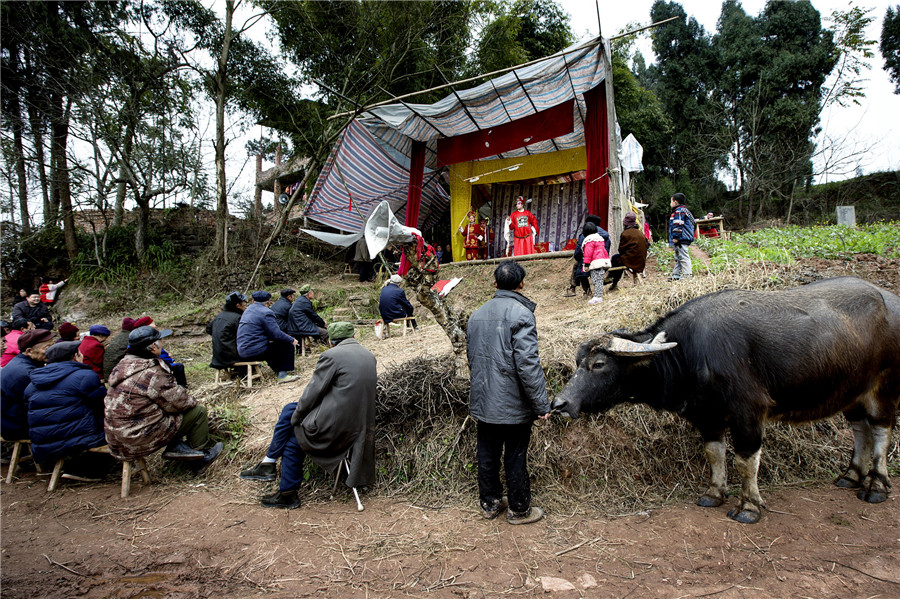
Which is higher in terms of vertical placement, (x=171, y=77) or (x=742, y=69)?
(x=742, y=69)

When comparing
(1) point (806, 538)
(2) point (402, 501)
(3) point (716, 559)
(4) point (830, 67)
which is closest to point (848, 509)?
(1) point (806, 538)

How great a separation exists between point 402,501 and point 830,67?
1013 inches

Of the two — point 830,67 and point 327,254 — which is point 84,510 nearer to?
point 327,254

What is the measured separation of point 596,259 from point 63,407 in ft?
22.3

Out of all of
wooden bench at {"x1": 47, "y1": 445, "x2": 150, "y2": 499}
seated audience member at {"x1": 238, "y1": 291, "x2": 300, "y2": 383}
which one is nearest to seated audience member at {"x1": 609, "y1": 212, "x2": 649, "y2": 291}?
seated audience member at {"x1": 238, "y1": 291, "x2": 300, "y2": 383}

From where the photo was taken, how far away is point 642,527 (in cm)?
317

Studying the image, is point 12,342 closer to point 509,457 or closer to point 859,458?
point 509,457

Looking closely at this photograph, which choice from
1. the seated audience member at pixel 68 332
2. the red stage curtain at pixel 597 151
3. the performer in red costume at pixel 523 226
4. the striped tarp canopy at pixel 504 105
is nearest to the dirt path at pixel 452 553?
the seated audience member at pixel 68 332

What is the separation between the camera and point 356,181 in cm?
1304

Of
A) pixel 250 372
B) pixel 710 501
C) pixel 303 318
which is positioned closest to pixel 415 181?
pixel 303 318

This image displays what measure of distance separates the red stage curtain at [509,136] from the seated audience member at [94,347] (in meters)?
9.45

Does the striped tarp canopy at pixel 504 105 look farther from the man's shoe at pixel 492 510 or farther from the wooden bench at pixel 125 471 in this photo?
the wooden bench at pixel 125 471

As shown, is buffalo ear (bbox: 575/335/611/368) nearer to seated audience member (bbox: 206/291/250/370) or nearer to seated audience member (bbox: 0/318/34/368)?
seated audience member (bbox: 206/291/250/370)

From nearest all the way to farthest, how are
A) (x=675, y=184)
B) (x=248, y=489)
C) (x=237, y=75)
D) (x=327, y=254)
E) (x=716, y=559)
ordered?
(x=716, y=559), (x=248, y=489), (x=237, y=75), (x=327, y=254), (x=675, y=184)
